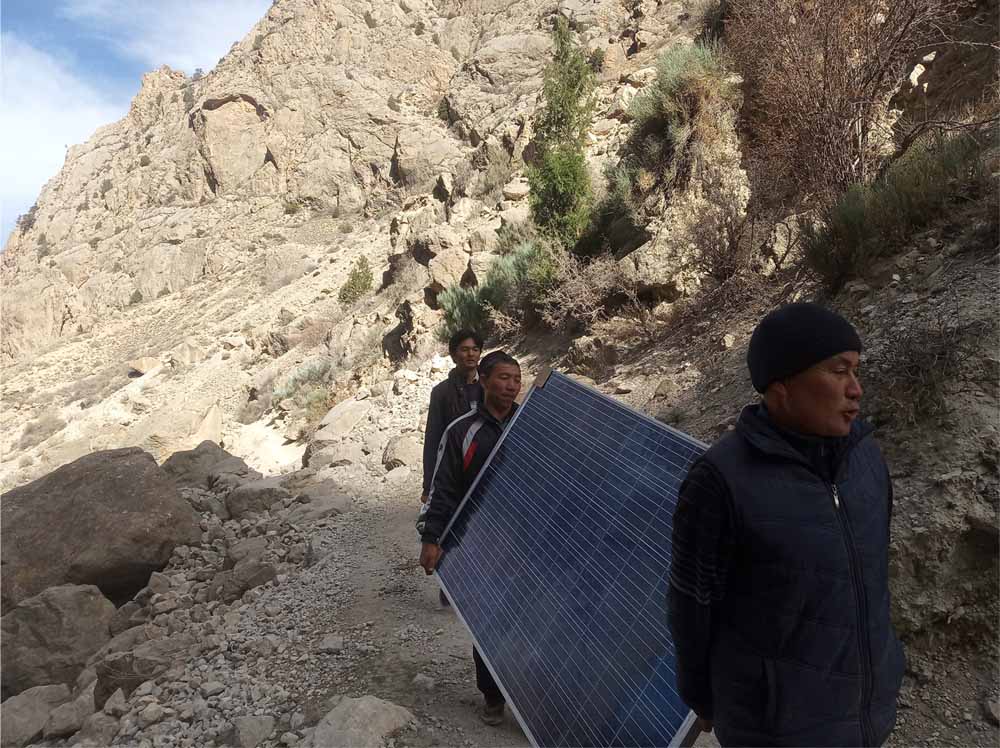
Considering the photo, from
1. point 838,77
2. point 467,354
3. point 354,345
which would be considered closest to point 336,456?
point 467,354

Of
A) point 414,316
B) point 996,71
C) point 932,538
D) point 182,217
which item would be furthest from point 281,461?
point 182,217

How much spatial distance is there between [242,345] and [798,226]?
19626 mm

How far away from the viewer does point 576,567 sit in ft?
8.23

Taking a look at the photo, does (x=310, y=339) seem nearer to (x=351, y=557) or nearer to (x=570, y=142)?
(x=570, y=142)

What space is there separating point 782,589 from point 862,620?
252mm

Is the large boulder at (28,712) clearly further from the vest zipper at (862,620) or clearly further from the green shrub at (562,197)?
the green shrub at (562,197)

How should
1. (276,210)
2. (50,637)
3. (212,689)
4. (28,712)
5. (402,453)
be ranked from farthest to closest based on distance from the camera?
(276,210), (402,453), (50,637), (28,712), (212,689)

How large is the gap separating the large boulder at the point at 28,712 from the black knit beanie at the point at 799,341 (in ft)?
17.3

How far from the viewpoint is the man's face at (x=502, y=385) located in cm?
323

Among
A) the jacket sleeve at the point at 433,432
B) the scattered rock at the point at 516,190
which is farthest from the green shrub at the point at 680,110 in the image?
the jacket sleeve at the point at 433,432

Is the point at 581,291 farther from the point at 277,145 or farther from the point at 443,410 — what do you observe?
the point at 277,145

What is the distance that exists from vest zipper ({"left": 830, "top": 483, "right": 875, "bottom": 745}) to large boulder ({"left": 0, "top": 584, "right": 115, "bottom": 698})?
18.8 feet

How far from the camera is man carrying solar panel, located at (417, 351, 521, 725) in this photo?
10.6ft

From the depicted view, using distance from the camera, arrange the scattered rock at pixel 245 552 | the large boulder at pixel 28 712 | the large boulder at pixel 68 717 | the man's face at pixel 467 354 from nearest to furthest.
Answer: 1. the large boulder at pixel 68 717
2. the large boulder at pixel 28 712
3. the man's face at pixel 467 354
4. the scattered rock at pixel 245 552
